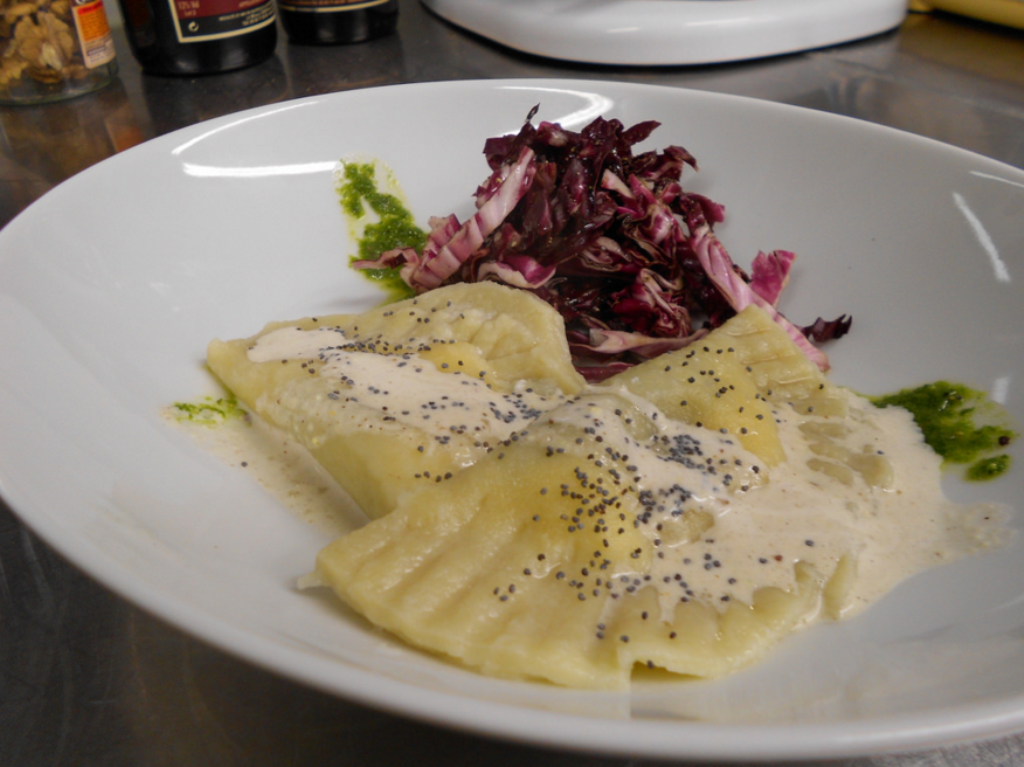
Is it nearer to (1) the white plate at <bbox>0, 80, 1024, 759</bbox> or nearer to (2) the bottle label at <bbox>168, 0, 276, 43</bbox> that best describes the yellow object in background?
(1) the white plate at <bbox>0, 80, 1024, 759</bbox>

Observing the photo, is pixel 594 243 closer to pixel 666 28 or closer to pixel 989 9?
pixel 666 28

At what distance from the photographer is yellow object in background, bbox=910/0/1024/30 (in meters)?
4.43

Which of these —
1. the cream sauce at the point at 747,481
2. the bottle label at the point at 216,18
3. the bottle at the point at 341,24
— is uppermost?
the bottle label at the point at 216,18

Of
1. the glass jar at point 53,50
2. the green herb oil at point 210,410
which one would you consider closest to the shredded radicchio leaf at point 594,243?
the green herb oil at point 210,410

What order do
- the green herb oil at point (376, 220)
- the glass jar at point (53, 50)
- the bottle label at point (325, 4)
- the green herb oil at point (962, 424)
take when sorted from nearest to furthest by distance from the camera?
the green herb oil at point (962, 424), the green herb oil at point (376, 220), the glass jar at point (53, 50), the bottle label at point (325, 4)

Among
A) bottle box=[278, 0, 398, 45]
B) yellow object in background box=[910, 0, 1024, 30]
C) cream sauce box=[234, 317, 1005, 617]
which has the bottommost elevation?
cream sauce box=[234, 317, 1005, 617]

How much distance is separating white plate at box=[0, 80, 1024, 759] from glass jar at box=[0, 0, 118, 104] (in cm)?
137

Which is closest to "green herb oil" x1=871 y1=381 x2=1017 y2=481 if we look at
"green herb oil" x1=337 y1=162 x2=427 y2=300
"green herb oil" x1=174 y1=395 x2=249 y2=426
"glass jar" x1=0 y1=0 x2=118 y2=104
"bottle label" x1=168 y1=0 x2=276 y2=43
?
"green herb oil" x1=337 y1=162 x2=427 y2=300

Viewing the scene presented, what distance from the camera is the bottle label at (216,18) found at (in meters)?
3.59

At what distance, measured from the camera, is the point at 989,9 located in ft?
15.0

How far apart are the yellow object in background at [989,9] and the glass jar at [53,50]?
456cm

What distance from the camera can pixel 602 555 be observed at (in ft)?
5.55

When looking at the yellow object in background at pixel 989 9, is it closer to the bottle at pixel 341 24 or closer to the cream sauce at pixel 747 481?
the bottle at pixel 341 24

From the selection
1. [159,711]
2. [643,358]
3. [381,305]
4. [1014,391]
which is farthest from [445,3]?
[159,711]
